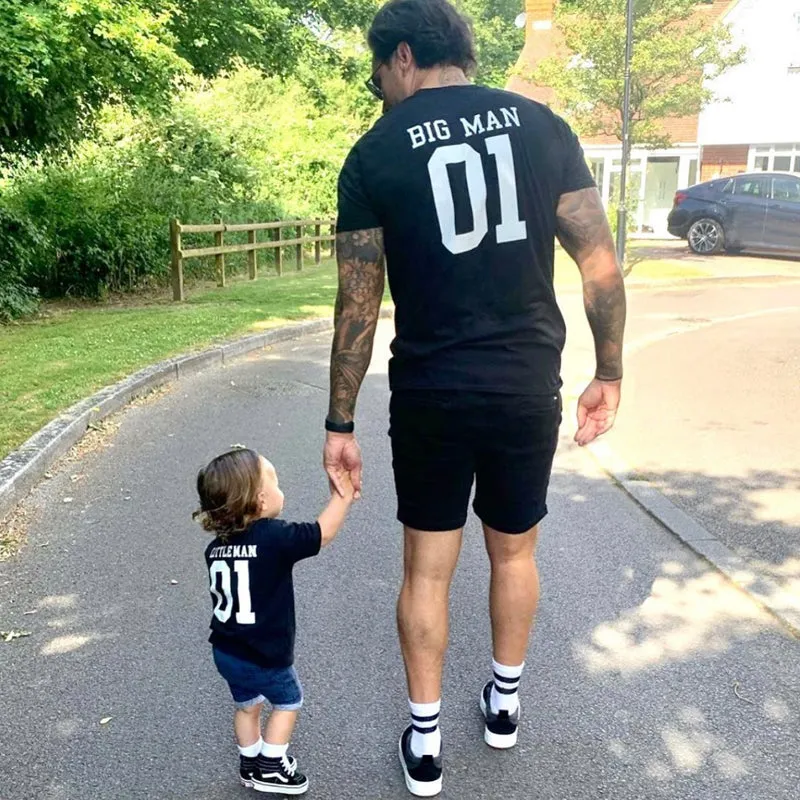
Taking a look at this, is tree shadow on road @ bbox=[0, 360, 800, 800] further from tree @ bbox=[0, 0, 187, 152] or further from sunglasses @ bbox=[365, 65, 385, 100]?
tree @ bbox=[0, 0, 187, 152]

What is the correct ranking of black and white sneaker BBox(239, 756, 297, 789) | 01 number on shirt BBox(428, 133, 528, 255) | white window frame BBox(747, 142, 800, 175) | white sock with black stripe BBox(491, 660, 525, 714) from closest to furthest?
01 number on shirt BBox(428, 133, 528, 255), black and white sneaker BBox(239, 756, 297, 789), white sock with black stripe BBox(491, 660, 525, 714), white window frame BBox(747, 142, 800, 175)

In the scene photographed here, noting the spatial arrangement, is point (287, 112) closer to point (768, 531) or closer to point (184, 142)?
point (184, 142)

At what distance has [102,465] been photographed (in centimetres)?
568

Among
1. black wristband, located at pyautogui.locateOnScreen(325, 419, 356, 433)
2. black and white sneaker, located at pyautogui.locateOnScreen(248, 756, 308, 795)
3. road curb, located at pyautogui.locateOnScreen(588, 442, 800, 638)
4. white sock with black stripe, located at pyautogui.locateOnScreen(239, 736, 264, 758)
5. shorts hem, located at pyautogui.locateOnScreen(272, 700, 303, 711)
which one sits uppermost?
black wristband, located at pyautogui.locateOnScreen(325, 419, 356, 433)

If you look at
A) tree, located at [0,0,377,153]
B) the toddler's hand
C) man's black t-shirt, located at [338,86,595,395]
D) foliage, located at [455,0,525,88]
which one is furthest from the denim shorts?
foliage, located at [455,0,525,88]

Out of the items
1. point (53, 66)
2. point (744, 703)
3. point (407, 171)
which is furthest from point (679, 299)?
point (407, 171)

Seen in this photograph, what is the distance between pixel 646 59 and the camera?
60.4ft

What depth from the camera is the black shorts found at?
236 cm

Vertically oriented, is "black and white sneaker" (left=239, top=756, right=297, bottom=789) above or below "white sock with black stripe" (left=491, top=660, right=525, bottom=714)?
below

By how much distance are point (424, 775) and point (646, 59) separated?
18643mm

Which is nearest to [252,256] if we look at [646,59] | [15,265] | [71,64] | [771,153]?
[15,265]

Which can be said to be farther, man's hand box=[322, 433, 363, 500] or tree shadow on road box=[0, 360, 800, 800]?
tree shadow on road box=[0, 360, 800, 800]

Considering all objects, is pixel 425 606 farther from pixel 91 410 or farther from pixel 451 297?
pixel 91 410

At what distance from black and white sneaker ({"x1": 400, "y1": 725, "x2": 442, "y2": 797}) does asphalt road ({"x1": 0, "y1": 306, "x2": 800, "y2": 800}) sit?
6cm
